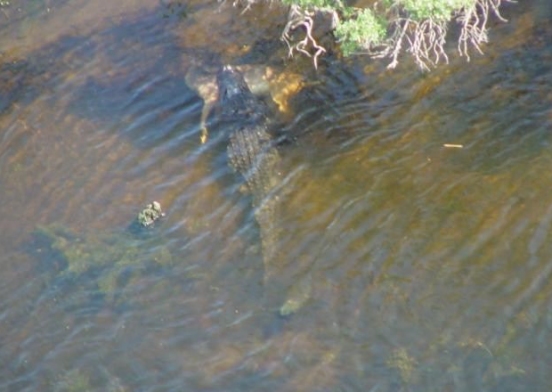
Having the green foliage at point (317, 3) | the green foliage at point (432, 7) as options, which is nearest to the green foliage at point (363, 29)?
the green foliage at point (317, 3)

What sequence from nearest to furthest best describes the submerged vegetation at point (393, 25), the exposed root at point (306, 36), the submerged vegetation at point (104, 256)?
1. the submerged vegetation at point (393, 25)
2. the submerged vegetation at point (104, 256)
3. the exposed root at point (306, 36)

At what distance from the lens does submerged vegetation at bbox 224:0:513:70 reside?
8359mm

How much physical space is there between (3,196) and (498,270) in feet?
18.6

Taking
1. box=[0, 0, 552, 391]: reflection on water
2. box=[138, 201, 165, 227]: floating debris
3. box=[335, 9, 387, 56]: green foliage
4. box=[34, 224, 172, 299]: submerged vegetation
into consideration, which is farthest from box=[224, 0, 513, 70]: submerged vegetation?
box=[34, 224, 172, 299]: submerged vegetation

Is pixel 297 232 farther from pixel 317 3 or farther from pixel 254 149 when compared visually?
pixel 317 3

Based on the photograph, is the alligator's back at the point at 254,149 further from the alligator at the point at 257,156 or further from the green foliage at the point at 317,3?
the green foliage at the point at 317,3

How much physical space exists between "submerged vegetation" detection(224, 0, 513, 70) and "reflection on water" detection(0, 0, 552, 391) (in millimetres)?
318

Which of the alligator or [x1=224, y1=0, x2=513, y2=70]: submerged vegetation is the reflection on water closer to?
the alligator

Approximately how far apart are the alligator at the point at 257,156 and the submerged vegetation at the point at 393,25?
33.5 inches

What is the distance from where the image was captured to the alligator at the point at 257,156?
8375 millimetres

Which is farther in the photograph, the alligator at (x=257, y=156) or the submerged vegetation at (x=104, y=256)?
the submerged vegetation at (x=104, y=256)

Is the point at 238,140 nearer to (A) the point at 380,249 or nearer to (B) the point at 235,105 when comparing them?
(B) the point at 235,105

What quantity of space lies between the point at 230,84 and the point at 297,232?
2.64 metres

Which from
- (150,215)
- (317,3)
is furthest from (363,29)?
(150,215)
